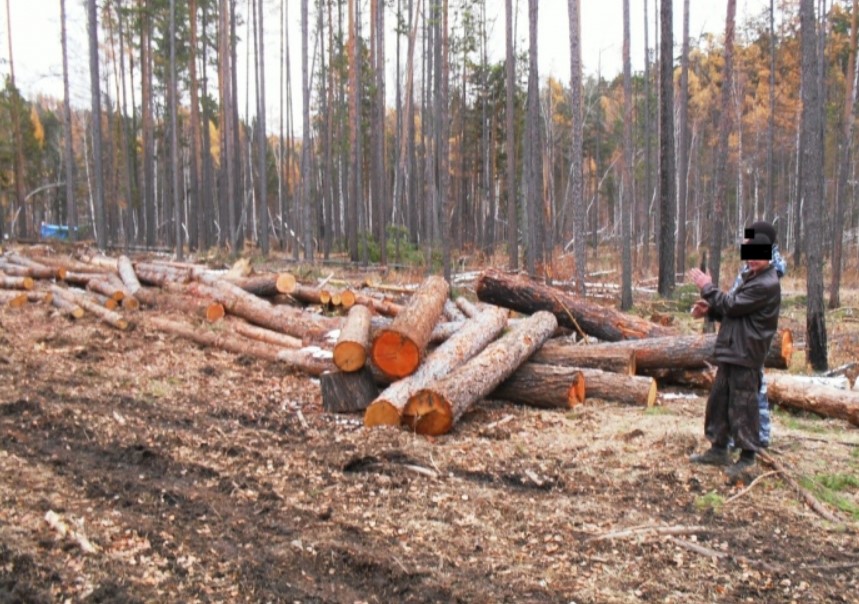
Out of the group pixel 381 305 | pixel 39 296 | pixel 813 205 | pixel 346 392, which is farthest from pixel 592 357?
pixel 39 296

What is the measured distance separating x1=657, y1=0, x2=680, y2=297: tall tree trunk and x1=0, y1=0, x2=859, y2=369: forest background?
6 cm

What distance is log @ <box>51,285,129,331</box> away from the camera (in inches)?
469

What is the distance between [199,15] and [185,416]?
30.3m

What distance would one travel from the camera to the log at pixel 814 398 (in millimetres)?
7492

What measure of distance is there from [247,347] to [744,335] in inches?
Result: 290

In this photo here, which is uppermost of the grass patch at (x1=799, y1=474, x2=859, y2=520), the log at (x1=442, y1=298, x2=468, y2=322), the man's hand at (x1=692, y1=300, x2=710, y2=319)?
the man's hand at (x1=692, y1=300, x2=710, y2=319)

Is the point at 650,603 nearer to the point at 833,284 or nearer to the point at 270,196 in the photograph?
the point at 833,284

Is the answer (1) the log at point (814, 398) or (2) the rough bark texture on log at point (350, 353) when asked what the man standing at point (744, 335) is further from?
(2) the rough bark texture on log at point (350, 353)

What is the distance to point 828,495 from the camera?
535cm

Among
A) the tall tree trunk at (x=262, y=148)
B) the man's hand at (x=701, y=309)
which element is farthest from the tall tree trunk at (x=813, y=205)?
the tall tree trunk at (x=262, y=148)

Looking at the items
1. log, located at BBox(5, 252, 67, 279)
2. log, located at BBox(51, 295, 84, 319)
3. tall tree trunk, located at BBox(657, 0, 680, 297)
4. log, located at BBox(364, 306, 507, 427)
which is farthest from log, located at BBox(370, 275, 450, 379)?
tall tree trunk, located at BBox(657, 0, 680, 297)

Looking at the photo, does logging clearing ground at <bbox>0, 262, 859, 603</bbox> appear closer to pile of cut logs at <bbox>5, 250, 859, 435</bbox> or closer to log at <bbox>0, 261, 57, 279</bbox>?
pile of cut logs at <bbox>5, 250, 859, 435</bbox>

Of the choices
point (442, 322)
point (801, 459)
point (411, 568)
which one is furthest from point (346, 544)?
point (442, 322)

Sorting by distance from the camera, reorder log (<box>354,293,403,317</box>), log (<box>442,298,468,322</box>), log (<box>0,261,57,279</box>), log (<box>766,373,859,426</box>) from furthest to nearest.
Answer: log (<box>0,261,57,279</box>) → log (<box>354,293,403,317</box>) → log (<box>442,298,468,322</box>) → log (<box>766,373,859,426</box>)
